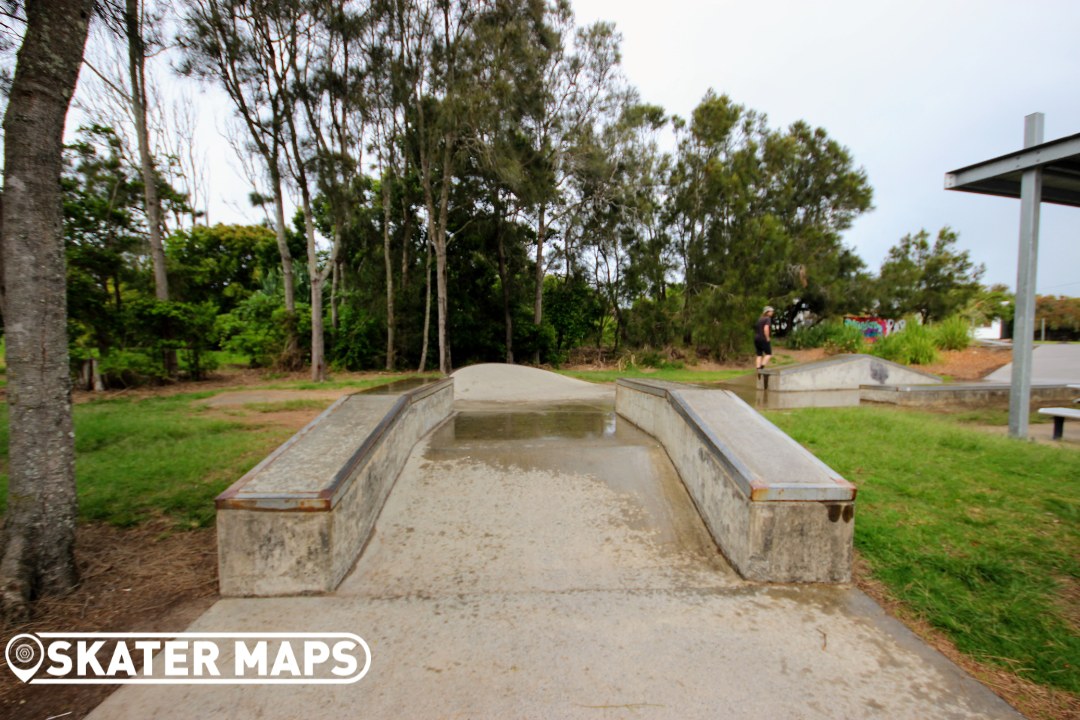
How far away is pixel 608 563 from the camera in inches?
129

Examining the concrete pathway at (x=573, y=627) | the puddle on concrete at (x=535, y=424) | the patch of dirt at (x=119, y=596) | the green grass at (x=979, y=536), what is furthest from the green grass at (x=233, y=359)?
the green grass at (x=979, y=536)

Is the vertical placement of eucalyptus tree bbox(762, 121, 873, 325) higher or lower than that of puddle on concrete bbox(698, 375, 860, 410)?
higher

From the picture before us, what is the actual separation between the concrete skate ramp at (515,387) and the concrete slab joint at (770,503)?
5254 mm

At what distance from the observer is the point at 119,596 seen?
2.94 meters

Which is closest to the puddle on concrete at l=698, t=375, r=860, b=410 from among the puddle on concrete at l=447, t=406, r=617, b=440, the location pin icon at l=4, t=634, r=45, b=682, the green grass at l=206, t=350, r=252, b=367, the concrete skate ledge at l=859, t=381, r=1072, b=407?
the concrete skate ledge at l=859, t=381, r=1072, b=407

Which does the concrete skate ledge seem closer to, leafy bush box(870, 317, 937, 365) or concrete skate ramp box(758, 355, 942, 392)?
concrete skate ramp box(758, 355, 942, 392)

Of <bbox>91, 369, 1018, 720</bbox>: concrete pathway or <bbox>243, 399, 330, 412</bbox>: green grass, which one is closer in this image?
<bbox>91, 369, 1018, 720</bbox>: concrete pathway

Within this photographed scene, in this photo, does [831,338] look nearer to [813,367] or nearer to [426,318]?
[813,367]

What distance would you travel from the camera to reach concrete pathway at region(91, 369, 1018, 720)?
2.07 m

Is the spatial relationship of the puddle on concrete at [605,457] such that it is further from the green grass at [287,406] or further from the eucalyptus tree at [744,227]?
the eucalyptus tree at [744,227]

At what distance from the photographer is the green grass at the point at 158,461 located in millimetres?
4070

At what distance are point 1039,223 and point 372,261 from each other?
59.5 feet

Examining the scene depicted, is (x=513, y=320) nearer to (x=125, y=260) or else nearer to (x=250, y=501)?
(x=125, y=260)

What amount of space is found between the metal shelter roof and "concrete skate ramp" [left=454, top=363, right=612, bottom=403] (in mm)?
6097
